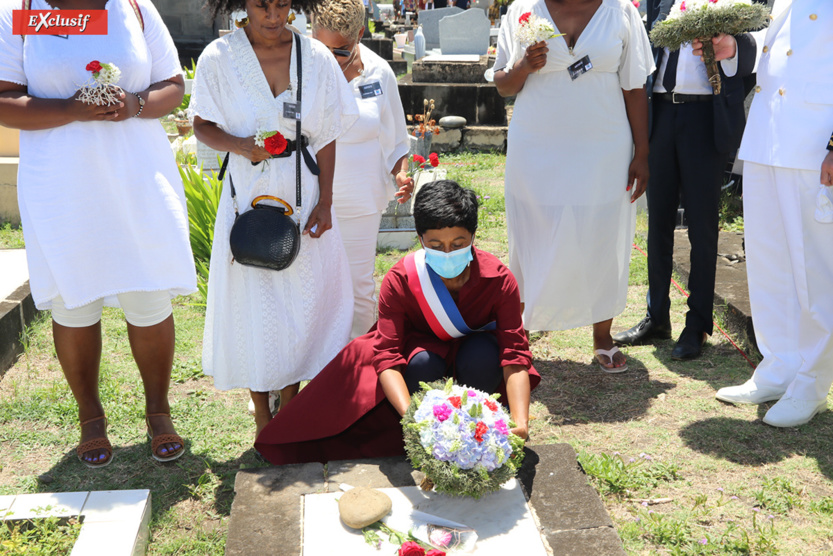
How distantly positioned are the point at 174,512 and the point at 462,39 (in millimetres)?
10145

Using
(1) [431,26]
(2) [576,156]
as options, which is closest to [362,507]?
(2) [576,156]

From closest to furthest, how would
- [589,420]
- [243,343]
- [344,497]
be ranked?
[344,497], [243,343], [589,420]

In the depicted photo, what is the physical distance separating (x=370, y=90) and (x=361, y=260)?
84cm

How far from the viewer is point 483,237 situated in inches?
274

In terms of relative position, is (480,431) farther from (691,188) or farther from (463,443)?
(691,188)

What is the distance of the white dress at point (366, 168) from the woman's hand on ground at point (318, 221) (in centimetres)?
54

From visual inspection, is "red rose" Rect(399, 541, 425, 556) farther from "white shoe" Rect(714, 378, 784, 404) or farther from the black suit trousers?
the black suit trousers

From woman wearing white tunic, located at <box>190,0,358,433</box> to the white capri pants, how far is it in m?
0.21

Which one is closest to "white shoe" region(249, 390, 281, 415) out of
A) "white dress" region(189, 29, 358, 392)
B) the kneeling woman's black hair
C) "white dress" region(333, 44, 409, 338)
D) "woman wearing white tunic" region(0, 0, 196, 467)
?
"white dress" region(189, 29, 358, 392)

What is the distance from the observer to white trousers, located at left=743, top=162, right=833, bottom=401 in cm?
356

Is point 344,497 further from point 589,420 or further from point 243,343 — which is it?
point 589,420

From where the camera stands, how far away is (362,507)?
8.80 feet

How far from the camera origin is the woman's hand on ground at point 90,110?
301 cm

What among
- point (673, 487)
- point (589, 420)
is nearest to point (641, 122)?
point (589, 420)
